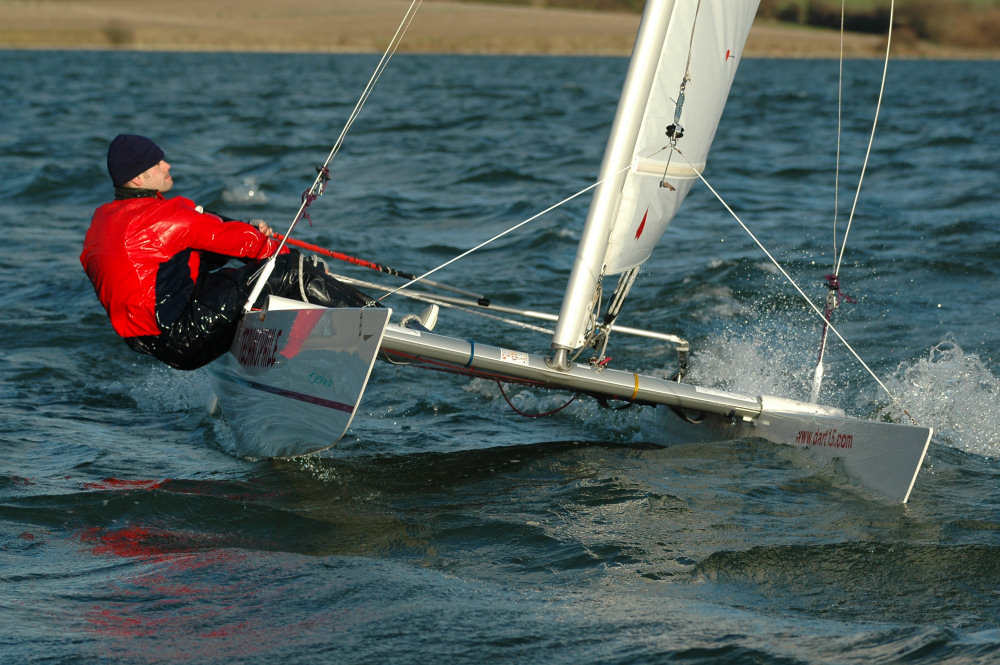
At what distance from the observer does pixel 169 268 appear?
4539mm

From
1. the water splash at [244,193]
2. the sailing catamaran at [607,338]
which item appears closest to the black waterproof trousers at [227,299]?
the sailing catamaran at [607,338]

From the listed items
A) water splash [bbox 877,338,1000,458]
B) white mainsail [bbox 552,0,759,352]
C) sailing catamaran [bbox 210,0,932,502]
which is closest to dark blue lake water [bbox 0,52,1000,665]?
water splash [bbox 877,338,1000,458]

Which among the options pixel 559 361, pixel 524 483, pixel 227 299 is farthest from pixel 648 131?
pixel 227 299

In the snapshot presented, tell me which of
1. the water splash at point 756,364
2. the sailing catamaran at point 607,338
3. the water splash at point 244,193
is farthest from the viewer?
the water splash at point 244,193

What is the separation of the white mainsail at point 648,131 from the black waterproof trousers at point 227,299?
35.9 inches

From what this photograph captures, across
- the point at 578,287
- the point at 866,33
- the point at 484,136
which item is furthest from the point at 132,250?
the point at 866,33

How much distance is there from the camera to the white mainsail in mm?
4359

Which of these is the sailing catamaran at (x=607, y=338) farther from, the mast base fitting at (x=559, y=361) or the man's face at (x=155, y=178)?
the man's face at (x=155, y=178)

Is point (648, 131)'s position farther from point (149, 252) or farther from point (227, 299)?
point (149, 252)

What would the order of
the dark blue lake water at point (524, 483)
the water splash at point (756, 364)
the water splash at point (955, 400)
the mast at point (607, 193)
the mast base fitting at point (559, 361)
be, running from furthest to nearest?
the water splash at point (756, 364)
the water splash at point (955, 400)
the mast base fitting at point (559, 361)
the mast at point (607, 193)
the dark blue lake water at point (524, 483)

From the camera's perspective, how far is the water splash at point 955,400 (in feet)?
16.5

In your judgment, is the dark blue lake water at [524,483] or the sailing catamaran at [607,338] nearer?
the dark blue lake water at [524,483]

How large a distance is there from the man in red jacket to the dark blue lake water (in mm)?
603

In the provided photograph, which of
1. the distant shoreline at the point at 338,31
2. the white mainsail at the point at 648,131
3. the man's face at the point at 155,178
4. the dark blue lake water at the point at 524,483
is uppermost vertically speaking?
the distant shoreline at the point at 338,31
